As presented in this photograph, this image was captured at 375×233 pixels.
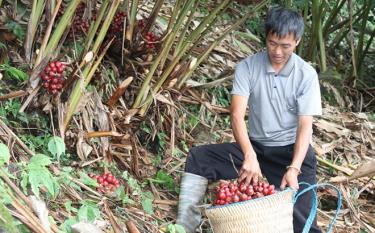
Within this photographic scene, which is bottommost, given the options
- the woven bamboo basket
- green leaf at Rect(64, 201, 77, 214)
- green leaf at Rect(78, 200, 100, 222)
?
green leaf at Rect(64, 201, 77, 214)

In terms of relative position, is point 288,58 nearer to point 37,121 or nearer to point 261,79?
point 261,79

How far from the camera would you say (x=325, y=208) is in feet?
14.4

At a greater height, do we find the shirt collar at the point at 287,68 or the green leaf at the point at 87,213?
the shirt collar at the point at 287,68

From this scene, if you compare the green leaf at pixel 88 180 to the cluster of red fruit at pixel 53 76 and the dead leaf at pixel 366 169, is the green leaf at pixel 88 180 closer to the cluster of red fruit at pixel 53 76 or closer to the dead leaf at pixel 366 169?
the cluster of red fruit at pixel 53 76

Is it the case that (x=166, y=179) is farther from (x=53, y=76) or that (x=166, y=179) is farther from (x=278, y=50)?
(x=278, y=50)

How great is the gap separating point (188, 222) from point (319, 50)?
3325 millimetres

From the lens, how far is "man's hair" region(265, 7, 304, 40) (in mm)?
3236

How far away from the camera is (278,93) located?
3.48m

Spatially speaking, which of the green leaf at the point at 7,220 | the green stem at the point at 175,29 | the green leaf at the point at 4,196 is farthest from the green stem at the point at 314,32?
the green leaf at the point at 7,220

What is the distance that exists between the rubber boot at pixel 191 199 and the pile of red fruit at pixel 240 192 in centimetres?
49

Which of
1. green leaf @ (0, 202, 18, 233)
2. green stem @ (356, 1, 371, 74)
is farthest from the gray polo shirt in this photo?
green stem @ (356, 1, 371, 74)

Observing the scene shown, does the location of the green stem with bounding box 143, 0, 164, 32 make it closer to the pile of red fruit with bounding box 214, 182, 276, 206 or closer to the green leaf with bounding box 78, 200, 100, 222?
the pile of red fruit with bounding box 214, 182, 276, 206

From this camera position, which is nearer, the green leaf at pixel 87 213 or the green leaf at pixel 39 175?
the green leaf at pixel 39 175

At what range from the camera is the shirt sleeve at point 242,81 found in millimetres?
3453
